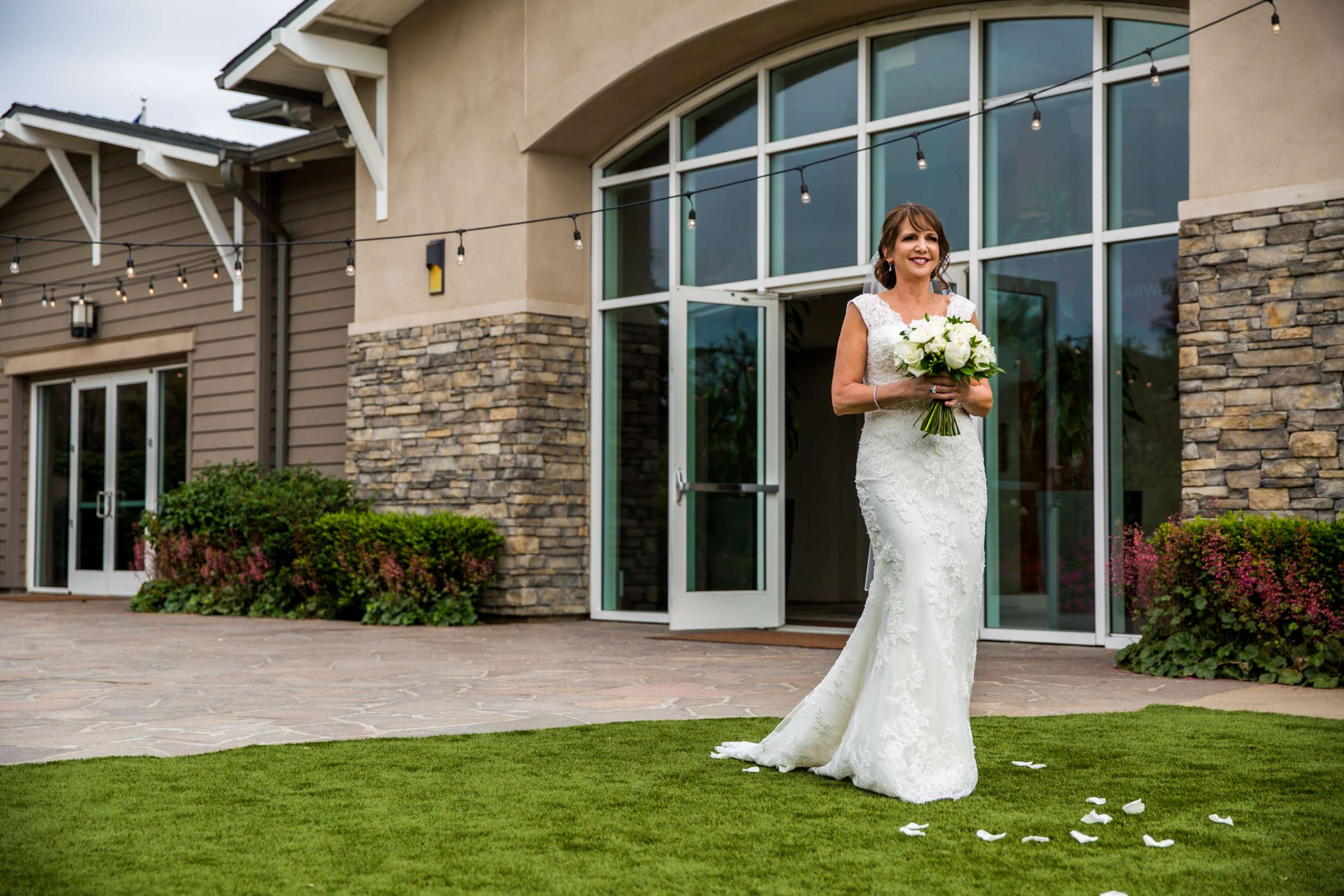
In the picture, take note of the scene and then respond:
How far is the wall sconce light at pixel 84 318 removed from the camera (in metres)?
14.3

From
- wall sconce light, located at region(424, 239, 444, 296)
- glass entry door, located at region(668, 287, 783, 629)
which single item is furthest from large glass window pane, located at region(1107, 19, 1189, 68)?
wall sconce light, located at region(424, 239, 444, 296)

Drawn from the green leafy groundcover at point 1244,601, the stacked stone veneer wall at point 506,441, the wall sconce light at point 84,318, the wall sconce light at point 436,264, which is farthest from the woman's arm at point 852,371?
the wall sconce light at point 84,318

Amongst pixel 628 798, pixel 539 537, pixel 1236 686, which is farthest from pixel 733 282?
pixel 628 798

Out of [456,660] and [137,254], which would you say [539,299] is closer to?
[456,660]

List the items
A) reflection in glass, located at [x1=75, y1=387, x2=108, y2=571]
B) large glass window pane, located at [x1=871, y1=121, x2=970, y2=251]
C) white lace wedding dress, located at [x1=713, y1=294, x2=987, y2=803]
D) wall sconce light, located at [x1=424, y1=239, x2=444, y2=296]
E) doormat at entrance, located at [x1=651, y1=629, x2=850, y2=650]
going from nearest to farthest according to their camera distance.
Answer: white lace wedding dress, located at [x1=713, y1=294, x2=987, y2=803] → doormat at entrance, located at [x1=651, y1=629, x2=850, y2=650] → large glass window pane, located at [x1=871, y1=121, x2=970, y2=251] → wall sconce light, located at [x1=424, y1=239, x2=444, y2=296] → reflection in glass, located at [x1=75, y1=387, x2=108, y2=571]

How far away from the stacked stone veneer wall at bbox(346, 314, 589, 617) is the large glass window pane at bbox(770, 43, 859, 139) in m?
2.31

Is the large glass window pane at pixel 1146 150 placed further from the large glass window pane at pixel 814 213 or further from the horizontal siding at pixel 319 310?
the horizontal siding at pixel 319 310

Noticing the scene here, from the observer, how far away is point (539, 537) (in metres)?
10.5

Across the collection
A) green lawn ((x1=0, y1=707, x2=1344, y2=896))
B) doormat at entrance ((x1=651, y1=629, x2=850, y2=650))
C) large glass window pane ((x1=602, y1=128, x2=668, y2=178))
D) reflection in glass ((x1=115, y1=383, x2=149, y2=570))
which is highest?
large glass window pane ((x1=602, y1=128, x2=668, y2=178))

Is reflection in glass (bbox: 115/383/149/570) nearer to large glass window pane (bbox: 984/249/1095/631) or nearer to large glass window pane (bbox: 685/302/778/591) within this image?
large glass window pane (bbox: 685/302/778/591)

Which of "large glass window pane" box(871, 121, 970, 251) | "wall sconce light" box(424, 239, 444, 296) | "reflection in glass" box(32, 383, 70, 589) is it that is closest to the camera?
"large glass window pane" box(871, 121, 970, 251)

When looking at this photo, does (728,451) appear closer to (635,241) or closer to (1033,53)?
(635,241)

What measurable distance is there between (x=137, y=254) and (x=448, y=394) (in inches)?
203

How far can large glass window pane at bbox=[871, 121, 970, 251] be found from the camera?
8750mm
